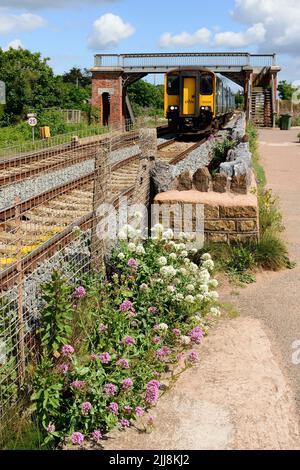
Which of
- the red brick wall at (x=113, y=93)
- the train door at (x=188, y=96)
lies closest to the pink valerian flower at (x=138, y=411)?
the train door at (x=188, y=96)

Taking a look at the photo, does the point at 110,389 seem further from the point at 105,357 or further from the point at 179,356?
the point at 179,356

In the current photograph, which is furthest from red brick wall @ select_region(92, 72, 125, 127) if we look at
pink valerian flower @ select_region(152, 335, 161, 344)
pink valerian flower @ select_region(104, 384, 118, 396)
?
pink valerian flower @ select_region(104, 384, 118, 396)

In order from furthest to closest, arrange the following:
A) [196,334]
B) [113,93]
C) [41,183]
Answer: [113,93] < [41,183] < [196,334]

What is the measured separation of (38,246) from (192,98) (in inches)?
723

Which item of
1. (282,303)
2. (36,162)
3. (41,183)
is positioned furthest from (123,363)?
(36,162)

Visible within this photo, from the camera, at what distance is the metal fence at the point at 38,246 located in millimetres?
3744

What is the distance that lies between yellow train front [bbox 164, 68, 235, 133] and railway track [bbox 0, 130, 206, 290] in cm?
1099

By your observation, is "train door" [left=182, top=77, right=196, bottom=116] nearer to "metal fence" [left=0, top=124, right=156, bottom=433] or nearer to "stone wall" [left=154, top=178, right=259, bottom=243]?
"metal fence" [left=0, top=124, right=156, bottom=433]

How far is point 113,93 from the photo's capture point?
40156 millimetres

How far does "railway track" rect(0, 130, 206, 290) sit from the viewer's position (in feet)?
18.0

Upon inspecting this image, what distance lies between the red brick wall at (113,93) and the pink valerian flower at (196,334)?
35685mm

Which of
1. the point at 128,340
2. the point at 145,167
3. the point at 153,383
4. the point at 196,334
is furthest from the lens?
the point at 145,167
